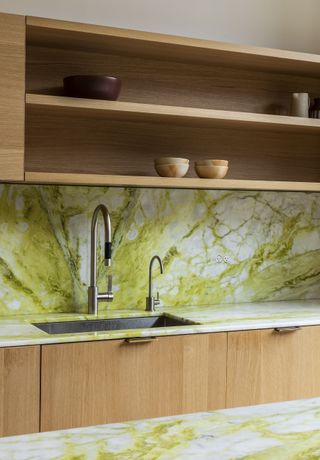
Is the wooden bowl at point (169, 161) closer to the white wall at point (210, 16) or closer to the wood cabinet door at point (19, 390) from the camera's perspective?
the white wall at point (210, 16)

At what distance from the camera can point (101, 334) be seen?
8.61 ft

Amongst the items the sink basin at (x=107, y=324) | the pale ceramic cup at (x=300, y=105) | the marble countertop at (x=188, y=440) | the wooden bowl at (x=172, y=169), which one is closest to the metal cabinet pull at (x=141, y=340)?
the sink basin at (x=107, y=324)

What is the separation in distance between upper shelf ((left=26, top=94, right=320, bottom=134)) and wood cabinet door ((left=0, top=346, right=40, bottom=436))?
1.03 metres

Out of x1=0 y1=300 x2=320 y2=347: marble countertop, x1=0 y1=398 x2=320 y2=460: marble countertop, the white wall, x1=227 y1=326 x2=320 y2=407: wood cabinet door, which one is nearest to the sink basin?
x1=0 y1=300 x2=320 y2=347: marble countertop

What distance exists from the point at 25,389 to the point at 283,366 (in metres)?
1.21

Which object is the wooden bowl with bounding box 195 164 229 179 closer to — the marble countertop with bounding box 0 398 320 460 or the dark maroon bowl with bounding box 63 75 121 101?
the dark maroon bowl with bounding box 63 75 121 101

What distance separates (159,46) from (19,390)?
1.64 metres

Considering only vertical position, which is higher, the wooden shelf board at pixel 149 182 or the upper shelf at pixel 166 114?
the upper shelf at pixel 166 114

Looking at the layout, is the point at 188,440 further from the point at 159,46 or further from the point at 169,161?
the point at 159,46

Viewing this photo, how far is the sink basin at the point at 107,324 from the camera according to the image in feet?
9.84

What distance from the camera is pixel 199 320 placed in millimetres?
2994

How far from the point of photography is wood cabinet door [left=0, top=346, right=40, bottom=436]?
244cm

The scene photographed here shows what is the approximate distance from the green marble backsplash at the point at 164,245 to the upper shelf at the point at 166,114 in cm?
39

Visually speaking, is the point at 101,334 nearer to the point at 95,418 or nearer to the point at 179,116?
the point at 95,418
